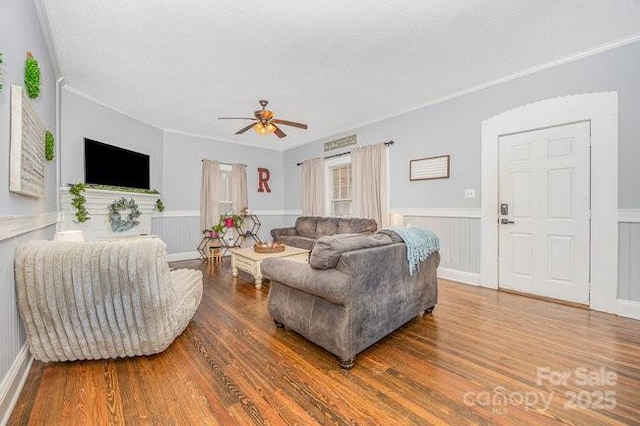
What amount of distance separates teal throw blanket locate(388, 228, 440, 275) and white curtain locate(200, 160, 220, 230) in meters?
4.57

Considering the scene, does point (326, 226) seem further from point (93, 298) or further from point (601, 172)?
point (93, 298)

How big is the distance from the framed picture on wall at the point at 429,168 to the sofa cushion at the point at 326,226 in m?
1.72

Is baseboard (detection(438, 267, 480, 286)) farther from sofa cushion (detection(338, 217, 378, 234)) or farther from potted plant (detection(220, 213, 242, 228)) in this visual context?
potted plant (detection(220, 213, 242, 228))

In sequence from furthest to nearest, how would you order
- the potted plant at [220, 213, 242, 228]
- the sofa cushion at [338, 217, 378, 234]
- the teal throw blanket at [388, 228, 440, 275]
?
the potted plant at [220, 213, 242, 228], the sofa cushion at [338, 217, 378, 234], the teal throw blanket at [388, 228, 440, 275]

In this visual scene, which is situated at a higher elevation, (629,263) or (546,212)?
(546,212)

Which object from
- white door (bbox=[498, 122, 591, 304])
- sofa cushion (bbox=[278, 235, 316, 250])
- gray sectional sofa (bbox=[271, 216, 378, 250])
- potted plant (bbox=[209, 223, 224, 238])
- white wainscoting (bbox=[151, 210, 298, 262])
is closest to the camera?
white door (bbox=[498, 122, 591, 304])

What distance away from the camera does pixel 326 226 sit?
217 inches

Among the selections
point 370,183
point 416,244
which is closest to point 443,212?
point 370,183

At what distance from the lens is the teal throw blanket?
7.63 ft

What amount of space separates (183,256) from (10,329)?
4.14 metres

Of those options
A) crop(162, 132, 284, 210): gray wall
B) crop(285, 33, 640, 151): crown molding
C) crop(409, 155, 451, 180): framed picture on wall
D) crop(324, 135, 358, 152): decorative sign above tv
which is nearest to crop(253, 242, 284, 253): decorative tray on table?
crop(409, 155, 451, 180): framed picture on wall

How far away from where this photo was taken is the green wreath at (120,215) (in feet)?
14.2

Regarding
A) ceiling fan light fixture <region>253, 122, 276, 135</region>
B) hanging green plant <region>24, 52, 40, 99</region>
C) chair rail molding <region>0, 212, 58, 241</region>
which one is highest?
ceiling fan light fixture <region>253, 122, 276, 135</region>

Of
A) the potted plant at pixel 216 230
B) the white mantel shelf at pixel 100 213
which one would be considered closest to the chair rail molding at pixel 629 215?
the potted plant at pixel 216 230
